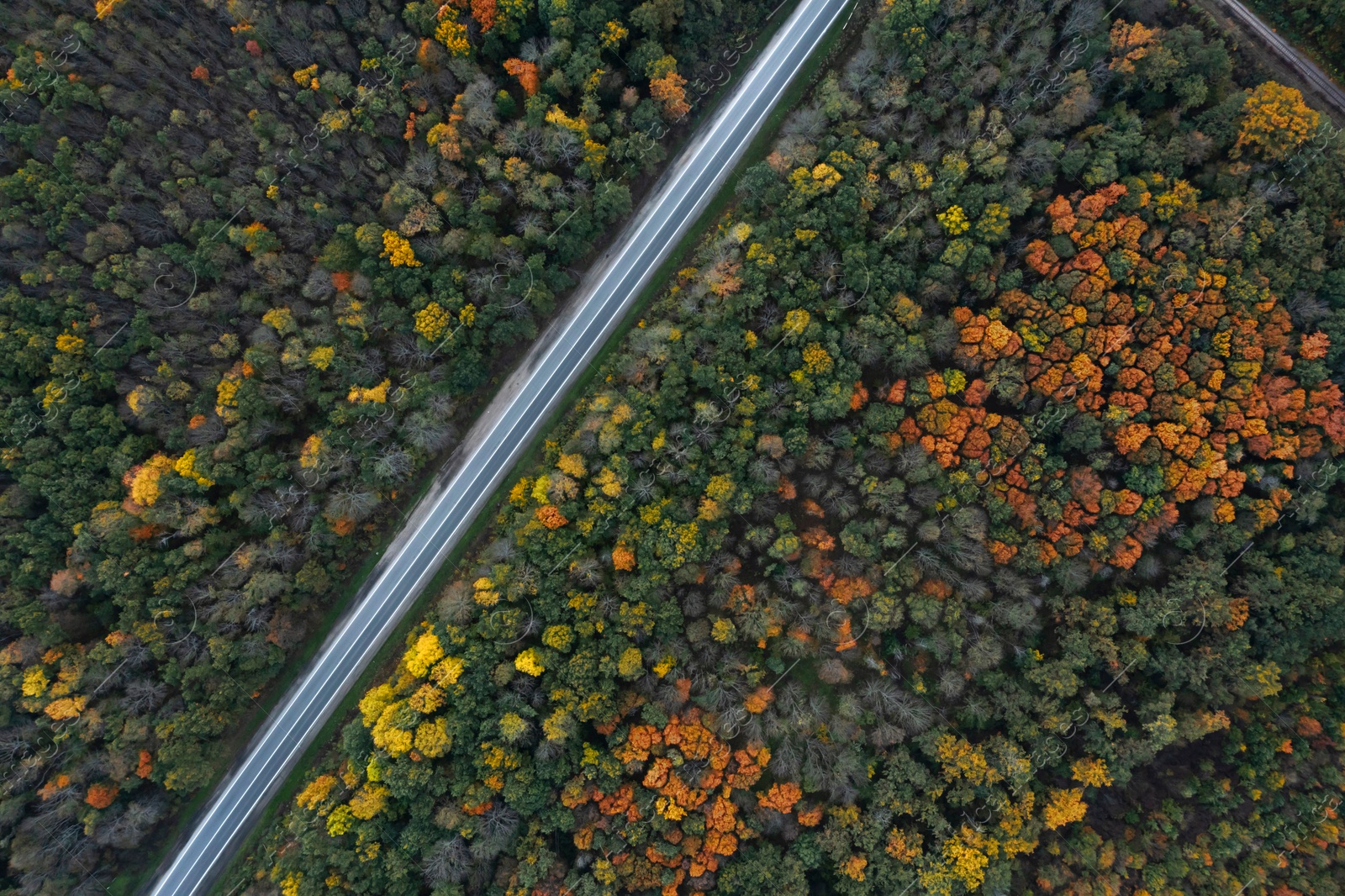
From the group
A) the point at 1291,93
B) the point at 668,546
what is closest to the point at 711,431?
the point at 668,546

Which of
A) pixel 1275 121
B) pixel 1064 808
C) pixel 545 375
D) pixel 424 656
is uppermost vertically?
pixel 1275 121

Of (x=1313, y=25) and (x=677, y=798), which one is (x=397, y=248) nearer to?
(x=677, y=798)

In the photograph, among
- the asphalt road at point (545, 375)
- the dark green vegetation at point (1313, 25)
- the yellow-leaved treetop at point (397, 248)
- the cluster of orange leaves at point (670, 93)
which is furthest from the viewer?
the asphalt road at point (545, 375)

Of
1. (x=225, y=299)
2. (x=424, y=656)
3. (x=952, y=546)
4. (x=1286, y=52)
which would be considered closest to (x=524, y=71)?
(x=225, y=299)

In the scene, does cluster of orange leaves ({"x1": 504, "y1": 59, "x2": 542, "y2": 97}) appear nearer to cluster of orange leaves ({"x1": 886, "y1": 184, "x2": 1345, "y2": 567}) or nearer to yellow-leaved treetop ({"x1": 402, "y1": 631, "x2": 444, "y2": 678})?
cluster of orange leaves ({"x1": 886, "y1": 184, "x2": 1345, "y2": 567})

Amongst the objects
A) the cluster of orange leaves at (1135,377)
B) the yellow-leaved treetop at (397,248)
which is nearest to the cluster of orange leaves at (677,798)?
the cluster of orange leaves at (1135,377)

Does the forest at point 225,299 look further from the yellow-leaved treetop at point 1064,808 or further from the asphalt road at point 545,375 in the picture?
the yellow-leaved treetop at point 1064,808

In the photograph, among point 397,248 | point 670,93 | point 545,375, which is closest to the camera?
point 397,248
